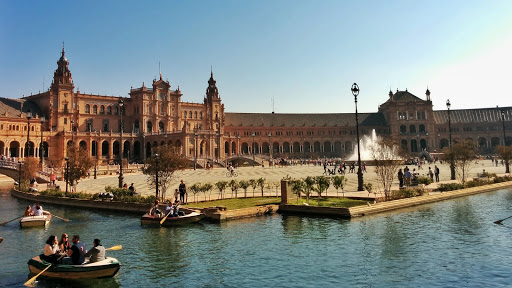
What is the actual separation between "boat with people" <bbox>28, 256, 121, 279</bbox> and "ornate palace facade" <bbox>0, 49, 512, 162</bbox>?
51648mm

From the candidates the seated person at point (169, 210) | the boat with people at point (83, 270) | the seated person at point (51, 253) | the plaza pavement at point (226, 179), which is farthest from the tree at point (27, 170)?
the boat with people at point (83, 270)

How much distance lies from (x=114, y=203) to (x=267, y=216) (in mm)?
12340

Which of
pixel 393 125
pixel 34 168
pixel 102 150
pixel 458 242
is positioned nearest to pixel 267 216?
pixel 458 242

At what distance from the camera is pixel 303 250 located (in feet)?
53.0

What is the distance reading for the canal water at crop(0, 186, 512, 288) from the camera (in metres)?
12.8

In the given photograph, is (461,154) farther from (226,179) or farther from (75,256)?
(75,256)

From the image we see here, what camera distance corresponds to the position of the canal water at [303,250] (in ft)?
41.9

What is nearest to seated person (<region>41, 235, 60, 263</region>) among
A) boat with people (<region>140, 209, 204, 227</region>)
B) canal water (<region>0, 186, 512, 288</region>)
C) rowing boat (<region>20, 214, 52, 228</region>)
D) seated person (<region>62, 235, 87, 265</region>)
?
seated person (<region>62, 235, 87, 265</region>)

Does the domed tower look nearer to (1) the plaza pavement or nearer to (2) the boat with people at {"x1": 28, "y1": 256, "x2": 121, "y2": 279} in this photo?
(1) the plaza pavement

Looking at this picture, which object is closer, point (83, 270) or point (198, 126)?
point (83, 270)

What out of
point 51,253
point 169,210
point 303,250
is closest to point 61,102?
point 169,210

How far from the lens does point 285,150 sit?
132 m

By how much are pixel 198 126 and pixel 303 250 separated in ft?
332

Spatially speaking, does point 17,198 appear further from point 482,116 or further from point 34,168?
point 482,116
